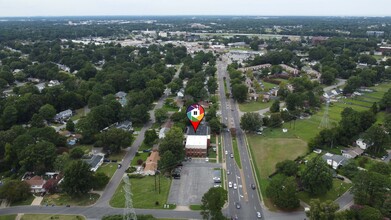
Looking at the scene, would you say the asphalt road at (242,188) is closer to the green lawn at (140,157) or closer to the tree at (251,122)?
the tree at (251,122)

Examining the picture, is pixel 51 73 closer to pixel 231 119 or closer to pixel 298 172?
pixel 231 119

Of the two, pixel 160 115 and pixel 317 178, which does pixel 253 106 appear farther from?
pixel 317 178

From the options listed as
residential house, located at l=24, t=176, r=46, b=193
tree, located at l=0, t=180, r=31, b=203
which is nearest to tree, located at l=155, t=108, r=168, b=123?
residential house, located at l=24, t=176, r=46, b=193

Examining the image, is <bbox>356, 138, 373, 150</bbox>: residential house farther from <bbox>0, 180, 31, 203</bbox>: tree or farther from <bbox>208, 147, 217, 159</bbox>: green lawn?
<bbox>0, 180, 31, 203</bbox>: tree

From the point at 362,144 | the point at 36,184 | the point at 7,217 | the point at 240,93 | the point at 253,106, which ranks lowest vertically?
the point at 7,217

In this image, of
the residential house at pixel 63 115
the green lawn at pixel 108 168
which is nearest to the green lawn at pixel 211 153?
the green lawn at pixel 108 168

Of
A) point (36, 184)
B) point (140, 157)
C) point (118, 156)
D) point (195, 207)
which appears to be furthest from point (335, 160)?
point (36, 184)

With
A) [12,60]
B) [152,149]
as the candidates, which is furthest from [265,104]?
[12,60]
